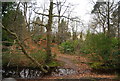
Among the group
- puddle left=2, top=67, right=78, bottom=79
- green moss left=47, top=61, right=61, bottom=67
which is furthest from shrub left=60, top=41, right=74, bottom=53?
puddle left=2, top=67, right=78, bottom=79

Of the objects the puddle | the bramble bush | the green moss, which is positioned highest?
the bramble bush

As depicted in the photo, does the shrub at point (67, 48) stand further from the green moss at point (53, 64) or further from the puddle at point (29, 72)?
the puddle at point (29, 72)

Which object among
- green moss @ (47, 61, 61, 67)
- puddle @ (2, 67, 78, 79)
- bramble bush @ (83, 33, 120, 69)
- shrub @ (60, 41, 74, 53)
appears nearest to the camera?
puddle @ (2, 67, 78, 79)

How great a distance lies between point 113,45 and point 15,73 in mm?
5732

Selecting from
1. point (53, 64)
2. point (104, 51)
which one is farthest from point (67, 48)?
point (104, 51)

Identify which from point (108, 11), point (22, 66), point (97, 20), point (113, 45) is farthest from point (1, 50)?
point (97, 20)

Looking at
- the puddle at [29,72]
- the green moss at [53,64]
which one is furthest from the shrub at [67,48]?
the puddle at [29,72]

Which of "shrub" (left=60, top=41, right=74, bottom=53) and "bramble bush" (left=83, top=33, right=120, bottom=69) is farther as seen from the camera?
"shrub" (left=60, top=41, right=74, bottom=53)

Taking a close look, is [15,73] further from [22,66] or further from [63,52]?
[63,52]

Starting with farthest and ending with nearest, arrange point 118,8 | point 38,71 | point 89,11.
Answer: point 89,11 → point 118,8 → point 38,71

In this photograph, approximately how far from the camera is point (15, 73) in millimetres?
5875

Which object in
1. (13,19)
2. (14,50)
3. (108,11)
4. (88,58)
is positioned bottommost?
(88,58)

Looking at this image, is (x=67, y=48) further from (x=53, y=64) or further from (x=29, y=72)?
(x=29, y=72)

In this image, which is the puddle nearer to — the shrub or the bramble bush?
the bramble bush
